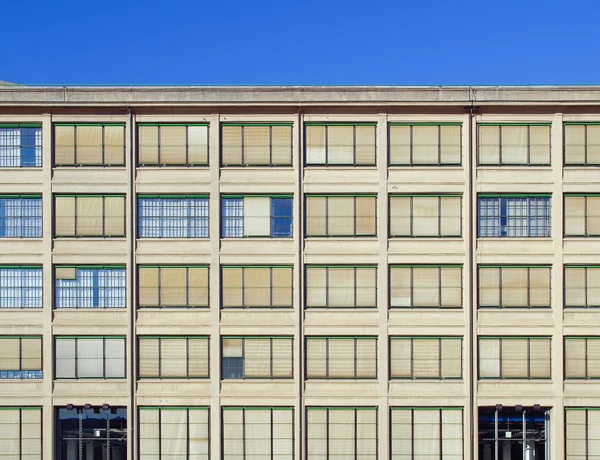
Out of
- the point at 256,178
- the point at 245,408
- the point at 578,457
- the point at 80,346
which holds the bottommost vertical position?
the point at 578,457

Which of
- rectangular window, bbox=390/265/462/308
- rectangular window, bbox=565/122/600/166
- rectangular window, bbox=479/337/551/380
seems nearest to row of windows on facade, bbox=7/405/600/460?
rectangular window, bbox=479/337/551/380

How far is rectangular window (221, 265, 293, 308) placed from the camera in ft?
104

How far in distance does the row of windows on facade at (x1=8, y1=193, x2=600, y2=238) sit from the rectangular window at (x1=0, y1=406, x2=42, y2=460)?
28.4 feet

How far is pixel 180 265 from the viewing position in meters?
31.7

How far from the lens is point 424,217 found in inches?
1249

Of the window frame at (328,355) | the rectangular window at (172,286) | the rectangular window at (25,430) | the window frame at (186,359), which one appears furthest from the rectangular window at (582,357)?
the rectangular window at (25,430)

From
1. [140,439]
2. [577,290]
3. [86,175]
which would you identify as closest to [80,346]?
[140,439]

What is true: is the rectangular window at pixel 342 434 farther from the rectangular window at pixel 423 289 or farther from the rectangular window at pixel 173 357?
the rectangular window at pixel 173 357

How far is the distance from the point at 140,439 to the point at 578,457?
2139cm

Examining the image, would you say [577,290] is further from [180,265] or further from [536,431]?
[180,265]

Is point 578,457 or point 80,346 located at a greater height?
point 80,346

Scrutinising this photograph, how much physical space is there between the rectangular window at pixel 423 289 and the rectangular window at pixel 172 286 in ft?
30.9

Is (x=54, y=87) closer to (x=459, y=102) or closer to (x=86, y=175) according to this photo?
(x=86, y=175)

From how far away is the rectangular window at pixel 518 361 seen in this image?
3138 centimetres
